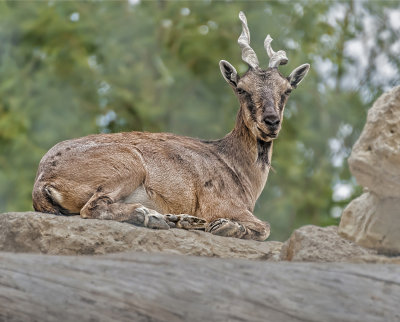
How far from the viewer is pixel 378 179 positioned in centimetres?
829

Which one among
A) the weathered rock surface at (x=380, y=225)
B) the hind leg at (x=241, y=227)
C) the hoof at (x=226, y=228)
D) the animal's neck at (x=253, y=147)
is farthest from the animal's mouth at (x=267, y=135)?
the weathered rock surface at (x=380, y=225)

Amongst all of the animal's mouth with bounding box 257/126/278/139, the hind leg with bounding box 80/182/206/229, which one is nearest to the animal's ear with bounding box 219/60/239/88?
the animal's mouth with bounding box 257/126/278/139

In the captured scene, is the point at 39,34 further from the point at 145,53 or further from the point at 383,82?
the point at 383,82

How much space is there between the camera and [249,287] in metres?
7.68

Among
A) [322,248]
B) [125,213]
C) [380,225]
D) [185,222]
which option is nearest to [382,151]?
[380,225]

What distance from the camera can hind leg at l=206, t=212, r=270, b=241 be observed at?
418 inches

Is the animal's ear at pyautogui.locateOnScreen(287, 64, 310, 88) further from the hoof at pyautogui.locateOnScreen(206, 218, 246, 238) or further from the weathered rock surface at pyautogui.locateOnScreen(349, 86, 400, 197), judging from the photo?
the weathered rock surface at pyautogui.locateOnScreen(349, 86, 400, 197)

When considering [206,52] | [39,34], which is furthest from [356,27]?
[39,34]

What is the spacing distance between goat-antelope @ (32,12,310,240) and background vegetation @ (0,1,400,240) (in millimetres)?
8168

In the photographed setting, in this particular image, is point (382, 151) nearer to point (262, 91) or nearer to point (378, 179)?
point (378, 179)

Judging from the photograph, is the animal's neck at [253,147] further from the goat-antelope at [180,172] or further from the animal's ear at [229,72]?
the animal's ear at [229,72]

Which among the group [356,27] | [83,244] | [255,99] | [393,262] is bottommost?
[83,244]

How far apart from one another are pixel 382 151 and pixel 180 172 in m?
3.81

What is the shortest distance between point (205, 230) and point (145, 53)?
11725mm
